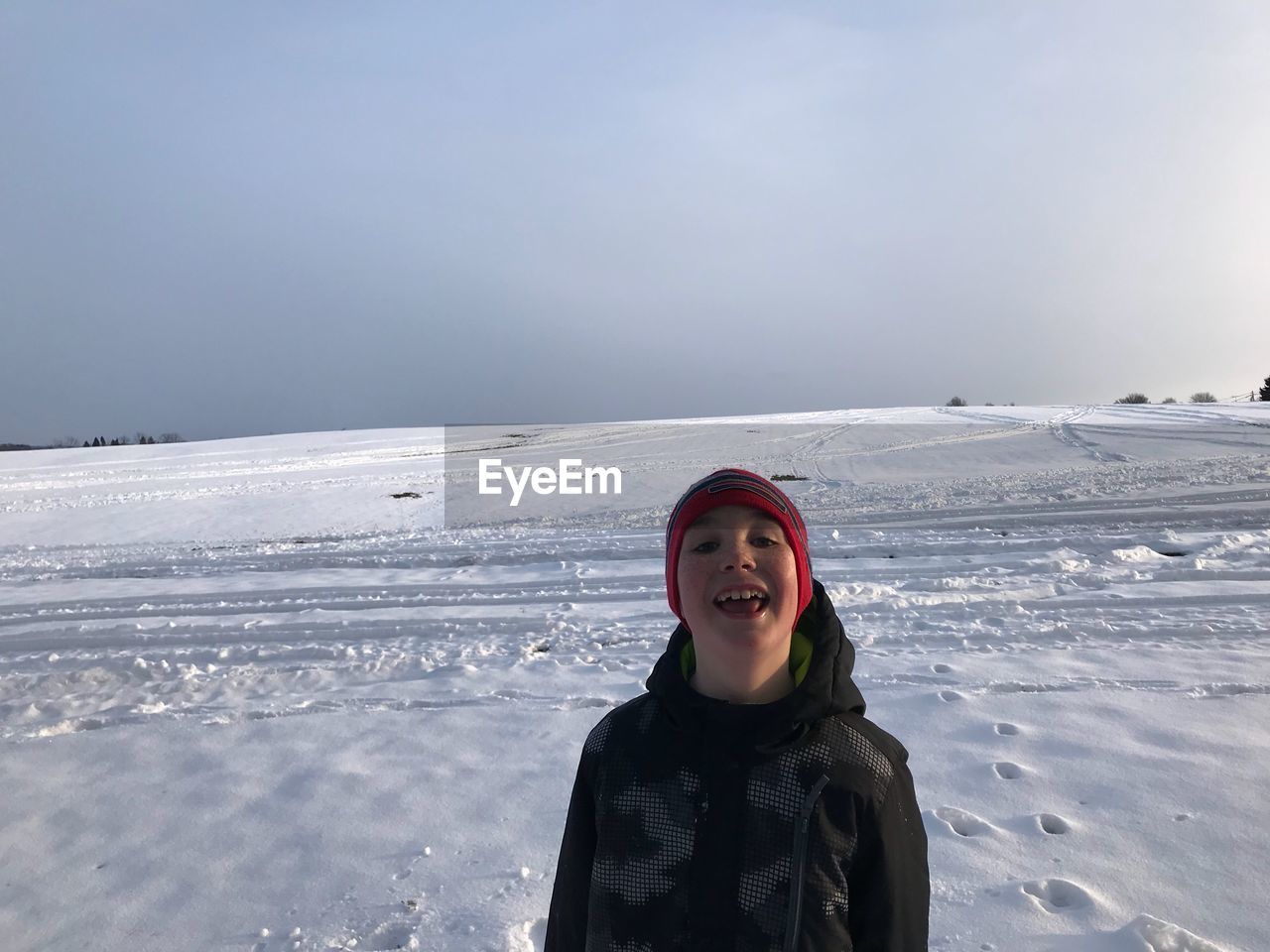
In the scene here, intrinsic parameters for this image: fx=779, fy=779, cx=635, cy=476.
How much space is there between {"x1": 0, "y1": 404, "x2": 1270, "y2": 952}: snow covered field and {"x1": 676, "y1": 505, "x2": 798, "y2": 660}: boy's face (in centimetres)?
188

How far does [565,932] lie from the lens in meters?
1.45

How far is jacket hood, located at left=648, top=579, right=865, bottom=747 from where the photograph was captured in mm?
1320

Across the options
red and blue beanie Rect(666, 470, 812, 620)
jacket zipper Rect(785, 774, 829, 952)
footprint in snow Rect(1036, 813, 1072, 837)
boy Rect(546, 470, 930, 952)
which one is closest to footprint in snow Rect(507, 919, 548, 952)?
boy Rect(546, 470, 930, 952)

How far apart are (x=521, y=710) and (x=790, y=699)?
3.33m

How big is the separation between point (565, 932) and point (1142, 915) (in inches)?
84.1

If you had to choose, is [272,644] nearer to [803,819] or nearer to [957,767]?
→ [957,767]

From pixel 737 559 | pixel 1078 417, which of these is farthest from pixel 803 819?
pixel 1078 417

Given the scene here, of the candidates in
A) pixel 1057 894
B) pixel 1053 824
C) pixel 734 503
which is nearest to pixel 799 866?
pixel 734 503

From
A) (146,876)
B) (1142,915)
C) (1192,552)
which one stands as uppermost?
(1192,552)

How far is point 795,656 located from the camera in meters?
1.46

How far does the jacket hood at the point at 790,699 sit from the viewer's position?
1.32 meters

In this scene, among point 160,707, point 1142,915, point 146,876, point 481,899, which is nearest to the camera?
point 1142,915

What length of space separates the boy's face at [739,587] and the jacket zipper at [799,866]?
240 millimetres

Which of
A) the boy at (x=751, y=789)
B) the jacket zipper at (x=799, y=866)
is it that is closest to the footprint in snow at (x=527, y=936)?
the boy at (x=751, y=789)
